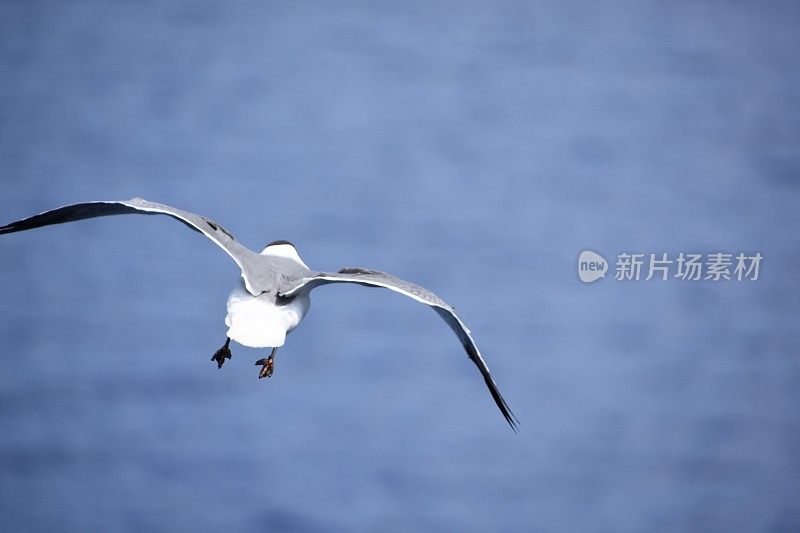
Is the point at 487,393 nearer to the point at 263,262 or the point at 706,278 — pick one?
the point at 706,278

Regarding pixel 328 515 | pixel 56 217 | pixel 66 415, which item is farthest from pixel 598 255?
pixel 56 217

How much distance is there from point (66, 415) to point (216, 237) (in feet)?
8.91

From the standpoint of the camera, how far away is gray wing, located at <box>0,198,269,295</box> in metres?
4.05

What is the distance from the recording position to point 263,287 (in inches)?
166

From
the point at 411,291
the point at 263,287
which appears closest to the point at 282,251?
the point at 263,287

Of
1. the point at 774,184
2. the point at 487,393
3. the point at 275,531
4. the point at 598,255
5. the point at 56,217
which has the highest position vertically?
the point at 774,184

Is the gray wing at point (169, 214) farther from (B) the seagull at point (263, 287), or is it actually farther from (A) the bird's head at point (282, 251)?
(A) the bird's head at point (282, 251)

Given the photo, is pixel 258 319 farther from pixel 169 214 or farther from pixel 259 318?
pixel 169 214

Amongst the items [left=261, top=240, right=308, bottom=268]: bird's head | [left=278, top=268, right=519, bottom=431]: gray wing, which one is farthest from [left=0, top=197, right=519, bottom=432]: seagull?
[left=261, top=240, right=308, bottom=268]: bird's head

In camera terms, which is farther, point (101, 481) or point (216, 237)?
point (101, 481)

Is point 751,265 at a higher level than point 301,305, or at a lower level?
higher

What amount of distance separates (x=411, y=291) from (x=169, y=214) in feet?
2.59

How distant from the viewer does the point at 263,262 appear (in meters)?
4.43

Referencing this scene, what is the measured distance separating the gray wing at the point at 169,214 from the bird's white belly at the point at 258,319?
5 cm
